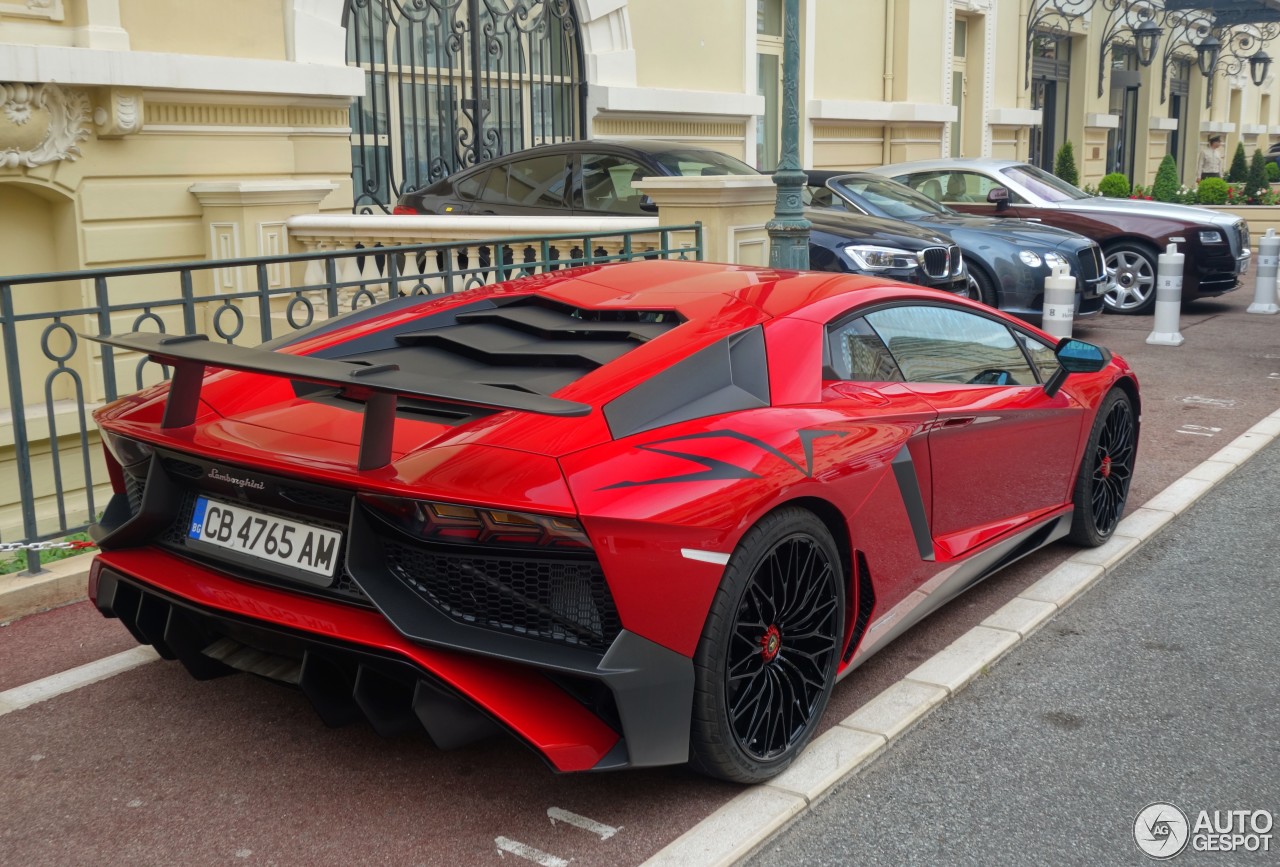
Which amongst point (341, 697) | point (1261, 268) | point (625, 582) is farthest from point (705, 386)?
point (1261, 268)

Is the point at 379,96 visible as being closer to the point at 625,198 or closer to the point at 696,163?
the point at 625,198

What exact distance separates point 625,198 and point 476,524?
27.4 ft

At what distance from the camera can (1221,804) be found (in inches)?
137

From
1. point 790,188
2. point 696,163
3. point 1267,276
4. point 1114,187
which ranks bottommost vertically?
point 1267,276

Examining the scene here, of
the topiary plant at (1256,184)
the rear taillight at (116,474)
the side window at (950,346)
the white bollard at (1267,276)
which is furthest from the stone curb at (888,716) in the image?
the topiary plant at (1256,184)

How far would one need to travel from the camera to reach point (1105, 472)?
5.66 m

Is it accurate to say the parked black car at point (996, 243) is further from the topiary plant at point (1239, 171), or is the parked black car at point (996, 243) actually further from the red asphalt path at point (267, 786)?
the topiary plant at point (1239, 171)

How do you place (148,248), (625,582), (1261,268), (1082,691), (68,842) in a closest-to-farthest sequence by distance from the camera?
(625,582)
(68,842)
(1082,691)
(148,248)
(1261,268)

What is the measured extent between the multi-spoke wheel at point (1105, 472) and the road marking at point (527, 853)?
3.12 meters

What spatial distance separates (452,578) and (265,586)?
56 cm

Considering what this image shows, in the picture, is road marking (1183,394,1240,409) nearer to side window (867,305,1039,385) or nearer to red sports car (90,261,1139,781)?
side window (867,305,1039,385)

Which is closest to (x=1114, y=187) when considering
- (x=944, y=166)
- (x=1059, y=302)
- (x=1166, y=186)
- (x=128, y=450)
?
(x=1166, y=186)

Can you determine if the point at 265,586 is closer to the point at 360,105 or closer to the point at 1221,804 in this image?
the point at 1221,804

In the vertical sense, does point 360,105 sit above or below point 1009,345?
above
